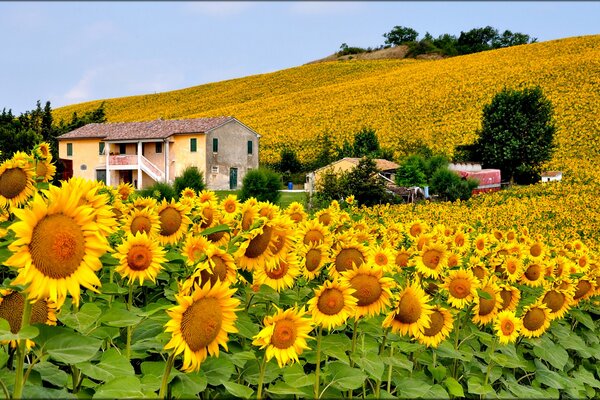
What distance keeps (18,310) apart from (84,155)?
41.9 m

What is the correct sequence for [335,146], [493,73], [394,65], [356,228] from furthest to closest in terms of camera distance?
[394,65]
[493,73]
[335,146]
[356,228]

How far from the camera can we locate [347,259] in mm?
3199

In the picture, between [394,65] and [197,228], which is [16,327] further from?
[394,65]

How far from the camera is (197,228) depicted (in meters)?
3.32

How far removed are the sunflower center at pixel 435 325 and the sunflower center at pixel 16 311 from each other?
79.3 inches

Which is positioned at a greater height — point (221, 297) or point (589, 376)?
point (221, 297)

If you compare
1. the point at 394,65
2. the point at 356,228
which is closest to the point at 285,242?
the point at 356,228

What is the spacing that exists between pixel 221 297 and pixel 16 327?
38.0 inches

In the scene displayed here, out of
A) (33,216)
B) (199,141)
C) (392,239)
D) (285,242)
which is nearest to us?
(33,216)

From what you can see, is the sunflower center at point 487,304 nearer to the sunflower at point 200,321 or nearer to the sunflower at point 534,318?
the sunflower at point 534,318

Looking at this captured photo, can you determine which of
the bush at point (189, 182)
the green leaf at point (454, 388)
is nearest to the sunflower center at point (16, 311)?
the green leaf at point (454, 388)

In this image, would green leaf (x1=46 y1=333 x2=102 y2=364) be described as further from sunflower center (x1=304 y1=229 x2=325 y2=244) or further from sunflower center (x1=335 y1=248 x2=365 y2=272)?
sunflower center (x1=304 y1=229 x2=325 y2=244)

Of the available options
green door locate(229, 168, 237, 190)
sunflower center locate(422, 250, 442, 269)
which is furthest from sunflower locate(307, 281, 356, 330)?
green door locate(229, 168, 237, 190)

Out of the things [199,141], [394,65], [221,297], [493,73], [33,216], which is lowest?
[221,297]
